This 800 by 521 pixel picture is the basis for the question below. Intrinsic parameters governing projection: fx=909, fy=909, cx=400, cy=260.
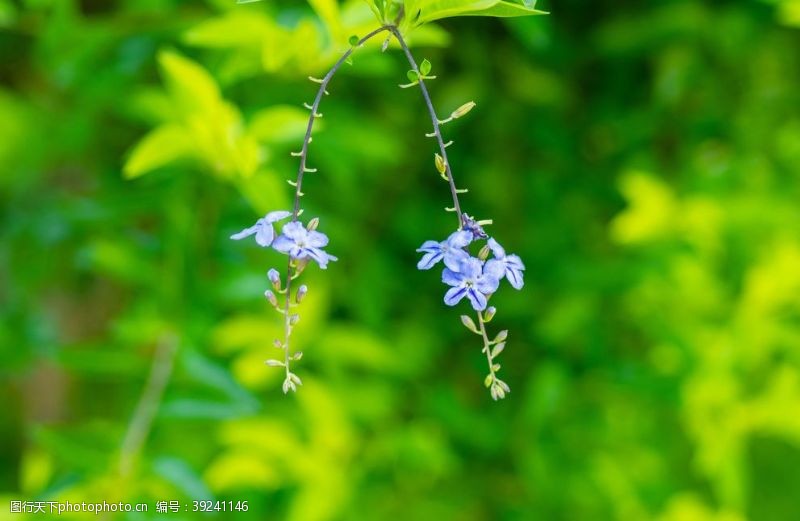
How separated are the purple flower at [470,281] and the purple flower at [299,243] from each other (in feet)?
0.30

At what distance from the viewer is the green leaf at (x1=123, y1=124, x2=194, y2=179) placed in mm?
1027

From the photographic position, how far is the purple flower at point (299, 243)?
0.70 m

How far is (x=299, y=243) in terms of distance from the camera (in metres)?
0.71

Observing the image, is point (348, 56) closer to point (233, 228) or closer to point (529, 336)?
point (233, 228)

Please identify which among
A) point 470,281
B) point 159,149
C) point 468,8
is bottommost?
point 470,281

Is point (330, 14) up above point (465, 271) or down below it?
above

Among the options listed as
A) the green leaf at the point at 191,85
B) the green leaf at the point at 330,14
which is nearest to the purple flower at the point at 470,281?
the green leaf at the point at 330,14

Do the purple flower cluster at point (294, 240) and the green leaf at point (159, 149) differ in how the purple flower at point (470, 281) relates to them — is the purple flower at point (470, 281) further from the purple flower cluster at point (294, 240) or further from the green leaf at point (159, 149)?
the green leaf at point (159, 149)

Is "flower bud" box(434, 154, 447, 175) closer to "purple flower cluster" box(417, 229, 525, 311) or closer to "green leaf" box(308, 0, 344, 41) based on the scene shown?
"purple flower cluster" box(417, 229, 525, 311)

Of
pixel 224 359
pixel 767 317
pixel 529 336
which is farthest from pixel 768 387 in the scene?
pixel 224 359

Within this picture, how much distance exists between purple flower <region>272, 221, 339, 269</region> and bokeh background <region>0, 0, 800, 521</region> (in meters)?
0.51

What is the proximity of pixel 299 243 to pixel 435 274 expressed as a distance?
3.05ft

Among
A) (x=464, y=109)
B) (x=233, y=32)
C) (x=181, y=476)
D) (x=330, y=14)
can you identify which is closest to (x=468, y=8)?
(x=464, y=109)

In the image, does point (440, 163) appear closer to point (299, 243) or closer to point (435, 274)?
point (299, 243)
